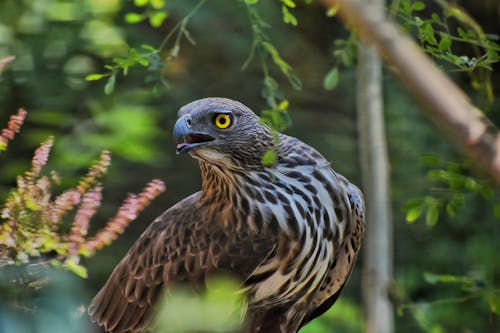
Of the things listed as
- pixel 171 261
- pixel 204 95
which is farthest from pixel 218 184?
pixel 204 95

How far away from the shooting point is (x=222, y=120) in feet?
11.7

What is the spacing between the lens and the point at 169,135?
21.3 feet

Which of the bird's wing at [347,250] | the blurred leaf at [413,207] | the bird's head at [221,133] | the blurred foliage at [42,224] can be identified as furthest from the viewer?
the bird's wing at [347,250]

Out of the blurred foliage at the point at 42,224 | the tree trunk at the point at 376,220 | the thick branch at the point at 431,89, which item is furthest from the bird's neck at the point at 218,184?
the thick branch at the point at 431,89

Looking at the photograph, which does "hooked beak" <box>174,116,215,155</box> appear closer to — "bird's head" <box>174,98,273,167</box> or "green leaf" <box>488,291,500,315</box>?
"bird's head" <box>174,98,273,167</box>

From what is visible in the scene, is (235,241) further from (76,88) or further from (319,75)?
(319,75)

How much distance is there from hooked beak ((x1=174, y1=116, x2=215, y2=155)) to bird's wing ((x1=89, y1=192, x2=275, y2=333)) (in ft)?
1.33

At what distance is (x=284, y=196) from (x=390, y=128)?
2.87 metres

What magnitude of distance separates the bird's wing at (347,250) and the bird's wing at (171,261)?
0.32 m

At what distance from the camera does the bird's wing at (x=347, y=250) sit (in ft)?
12.5

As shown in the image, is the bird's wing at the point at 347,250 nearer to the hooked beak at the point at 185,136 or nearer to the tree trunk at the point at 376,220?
the hooked beak at the point at 185,136

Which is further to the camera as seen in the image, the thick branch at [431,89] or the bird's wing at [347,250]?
the bird's wing at [347,250]

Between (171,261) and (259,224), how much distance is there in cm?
38

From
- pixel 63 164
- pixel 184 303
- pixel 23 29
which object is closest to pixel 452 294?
pixel 63 164
